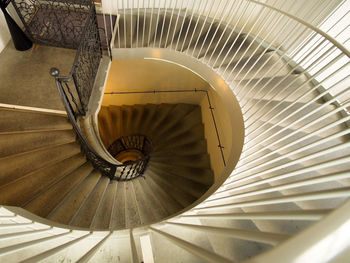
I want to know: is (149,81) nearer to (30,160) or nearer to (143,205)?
(143,205)

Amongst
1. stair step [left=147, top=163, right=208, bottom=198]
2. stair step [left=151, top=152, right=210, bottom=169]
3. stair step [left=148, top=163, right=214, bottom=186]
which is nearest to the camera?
stair step [left=147, top=163, right=208, bottom=198]

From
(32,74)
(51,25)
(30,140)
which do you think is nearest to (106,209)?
(30,140)

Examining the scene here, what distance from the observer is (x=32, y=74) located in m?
4.08

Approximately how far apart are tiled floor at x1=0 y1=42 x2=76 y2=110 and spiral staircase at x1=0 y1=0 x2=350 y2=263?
28cm

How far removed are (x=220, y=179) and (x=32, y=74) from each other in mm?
4034

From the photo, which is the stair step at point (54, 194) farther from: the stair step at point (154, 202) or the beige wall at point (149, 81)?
the beige wall at point (149, 81)

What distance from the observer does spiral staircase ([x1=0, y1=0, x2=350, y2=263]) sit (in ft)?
4.07

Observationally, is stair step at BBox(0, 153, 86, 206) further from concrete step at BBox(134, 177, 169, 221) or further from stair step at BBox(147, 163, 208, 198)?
stair step at BBox(147, 163, 208, 198)

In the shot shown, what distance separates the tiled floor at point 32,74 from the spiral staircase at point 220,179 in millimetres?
281

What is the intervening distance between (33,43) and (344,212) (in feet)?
18.6

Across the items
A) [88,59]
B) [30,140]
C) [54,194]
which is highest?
[88,59]

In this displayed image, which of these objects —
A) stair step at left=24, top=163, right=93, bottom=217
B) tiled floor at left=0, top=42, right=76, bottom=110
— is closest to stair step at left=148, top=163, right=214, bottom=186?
stair step at left=24, top=163, right=93, bottom=217

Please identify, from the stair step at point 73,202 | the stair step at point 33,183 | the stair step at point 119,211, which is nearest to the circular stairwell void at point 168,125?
the stair step at point 119,211

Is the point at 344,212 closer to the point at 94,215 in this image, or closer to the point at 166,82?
the point at 94,215
